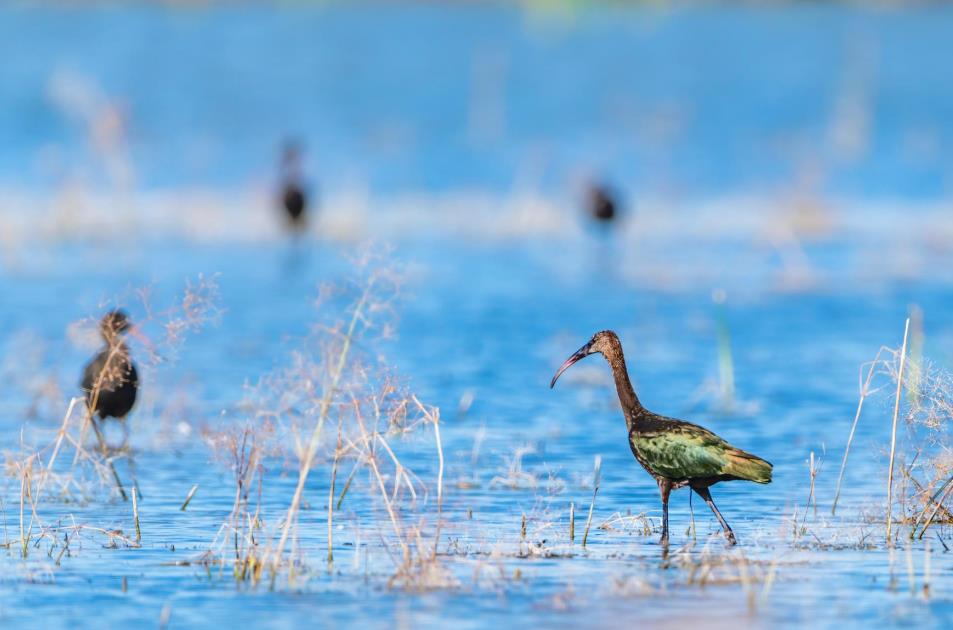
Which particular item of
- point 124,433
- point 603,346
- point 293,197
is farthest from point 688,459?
point 293,197

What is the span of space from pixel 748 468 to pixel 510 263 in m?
17.1

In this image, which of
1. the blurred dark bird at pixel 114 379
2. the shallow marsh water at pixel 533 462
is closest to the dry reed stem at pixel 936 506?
the shallow marsh water at pixel 533 462

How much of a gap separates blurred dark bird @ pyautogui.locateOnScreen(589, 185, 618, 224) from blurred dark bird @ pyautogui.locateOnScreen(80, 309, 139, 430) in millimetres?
15719

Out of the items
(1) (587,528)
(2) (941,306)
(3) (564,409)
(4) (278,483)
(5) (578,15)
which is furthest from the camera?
(5) (578,15)

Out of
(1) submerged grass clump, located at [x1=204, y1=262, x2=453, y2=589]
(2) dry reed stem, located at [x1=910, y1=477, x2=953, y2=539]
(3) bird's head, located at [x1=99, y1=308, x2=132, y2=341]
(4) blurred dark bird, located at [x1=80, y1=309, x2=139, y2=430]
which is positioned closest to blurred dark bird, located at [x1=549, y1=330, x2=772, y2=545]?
(2) dry reed stem, located at [x1=910, y1=477, x2=953, y2=539]

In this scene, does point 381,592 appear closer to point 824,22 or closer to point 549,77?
point 549,77

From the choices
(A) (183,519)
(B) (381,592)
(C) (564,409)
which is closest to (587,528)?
(B) (381,592)

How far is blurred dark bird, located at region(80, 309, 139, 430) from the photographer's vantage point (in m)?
10.9

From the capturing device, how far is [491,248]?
91.4ft

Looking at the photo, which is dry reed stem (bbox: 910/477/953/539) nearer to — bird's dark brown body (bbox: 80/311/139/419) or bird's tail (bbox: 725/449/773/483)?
bird's tail (bbox: 725/449/773/483)

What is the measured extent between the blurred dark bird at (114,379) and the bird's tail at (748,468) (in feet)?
11.0

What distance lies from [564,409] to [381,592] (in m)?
6.53

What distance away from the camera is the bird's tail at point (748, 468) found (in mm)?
9289

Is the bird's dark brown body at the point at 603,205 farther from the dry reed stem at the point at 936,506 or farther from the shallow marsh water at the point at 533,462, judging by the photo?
the dry reed stem at the point at 936,506
